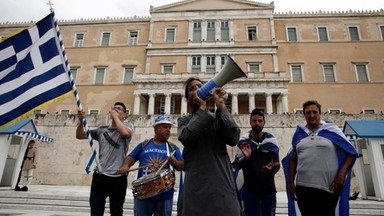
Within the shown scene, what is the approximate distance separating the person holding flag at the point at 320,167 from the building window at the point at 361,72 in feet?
94.6

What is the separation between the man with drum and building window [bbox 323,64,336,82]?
28525 millimetres

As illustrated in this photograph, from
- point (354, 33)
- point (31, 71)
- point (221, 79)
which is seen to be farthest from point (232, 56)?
point (221, 79)

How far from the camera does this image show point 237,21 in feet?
97.0

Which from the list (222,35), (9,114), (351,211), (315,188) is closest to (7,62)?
(9,114)

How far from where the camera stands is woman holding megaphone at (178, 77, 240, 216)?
1640mm

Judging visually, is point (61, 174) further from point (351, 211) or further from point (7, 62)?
point (351, 211)

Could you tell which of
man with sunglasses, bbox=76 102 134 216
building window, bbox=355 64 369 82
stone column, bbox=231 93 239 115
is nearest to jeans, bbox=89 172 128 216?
man with sunglasses, bbox=76 102 134 216

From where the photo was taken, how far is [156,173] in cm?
263

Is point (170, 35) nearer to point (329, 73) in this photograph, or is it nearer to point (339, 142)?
point (329, 73)

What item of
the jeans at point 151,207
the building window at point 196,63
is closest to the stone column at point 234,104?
the building window at point 196,63

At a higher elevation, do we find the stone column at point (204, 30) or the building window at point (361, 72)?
the stone column at point (204, 30)

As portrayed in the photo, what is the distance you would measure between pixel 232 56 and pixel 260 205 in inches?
1041

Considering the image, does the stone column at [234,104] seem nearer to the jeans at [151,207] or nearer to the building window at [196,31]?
the building window at [196,31]

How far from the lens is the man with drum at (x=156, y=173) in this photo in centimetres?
261
